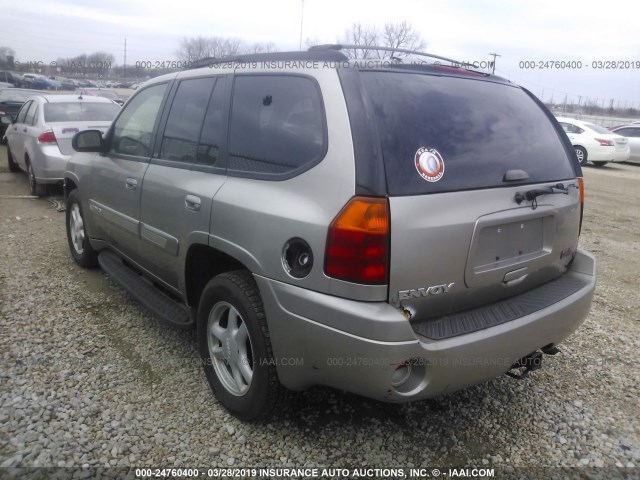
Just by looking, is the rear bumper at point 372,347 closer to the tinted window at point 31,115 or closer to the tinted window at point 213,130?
the tinted window at point 213,130

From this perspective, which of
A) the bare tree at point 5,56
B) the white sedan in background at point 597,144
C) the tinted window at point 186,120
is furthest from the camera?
the bare tree at point 5,56

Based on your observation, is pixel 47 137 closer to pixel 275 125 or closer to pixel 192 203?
pixel 192 203

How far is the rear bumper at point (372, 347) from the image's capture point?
199 centimetres

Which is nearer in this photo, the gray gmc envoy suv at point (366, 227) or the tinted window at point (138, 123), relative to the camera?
the gray gmc envoy suv at point (366, 227)

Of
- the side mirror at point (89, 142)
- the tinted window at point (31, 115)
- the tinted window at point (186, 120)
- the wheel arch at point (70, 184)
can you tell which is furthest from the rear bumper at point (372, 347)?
the tinted window at point (31, 115)

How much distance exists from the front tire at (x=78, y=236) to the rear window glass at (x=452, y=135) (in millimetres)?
3405

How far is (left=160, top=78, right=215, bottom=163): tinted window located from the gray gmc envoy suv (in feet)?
0.11

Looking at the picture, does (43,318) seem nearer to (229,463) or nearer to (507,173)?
(229,463)

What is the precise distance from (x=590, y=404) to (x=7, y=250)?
5.62 m

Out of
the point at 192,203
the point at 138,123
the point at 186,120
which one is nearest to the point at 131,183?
the point at 138,123

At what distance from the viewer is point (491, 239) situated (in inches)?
90.1

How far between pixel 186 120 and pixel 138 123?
31.6 inches

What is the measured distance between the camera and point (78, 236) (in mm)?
4891

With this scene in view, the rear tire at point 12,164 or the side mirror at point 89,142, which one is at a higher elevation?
the side mirror at point 89,142
